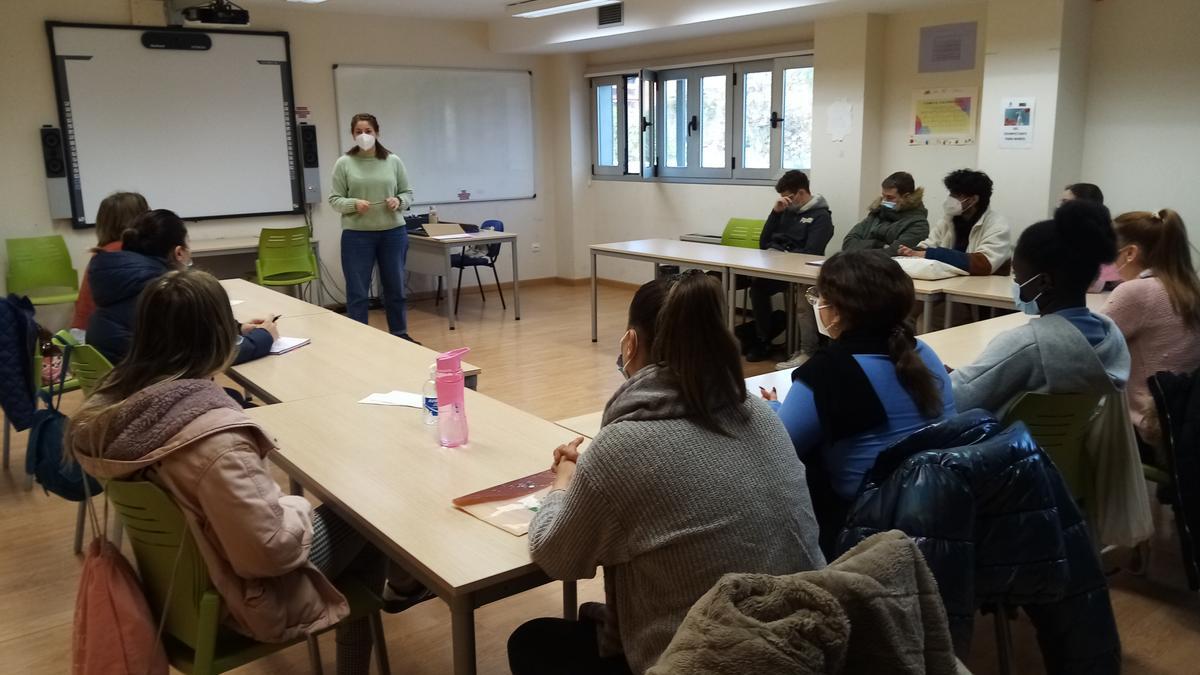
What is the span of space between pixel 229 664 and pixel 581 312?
5973 mm

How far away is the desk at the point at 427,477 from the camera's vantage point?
1.63 m

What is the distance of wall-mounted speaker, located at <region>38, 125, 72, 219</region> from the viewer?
21.4 feet

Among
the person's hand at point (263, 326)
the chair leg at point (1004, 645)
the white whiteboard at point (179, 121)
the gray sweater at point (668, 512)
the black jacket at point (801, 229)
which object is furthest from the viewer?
the white whiteboard at point (179, 121)

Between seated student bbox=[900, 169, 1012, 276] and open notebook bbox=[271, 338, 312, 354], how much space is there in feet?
10.5

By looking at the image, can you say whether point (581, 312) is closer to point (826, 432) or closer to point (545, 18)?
point (545, 18)

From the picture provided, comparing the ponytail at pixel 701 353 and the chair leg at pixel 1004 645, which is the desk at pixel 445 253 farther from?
the ponytail at pixel 701 353

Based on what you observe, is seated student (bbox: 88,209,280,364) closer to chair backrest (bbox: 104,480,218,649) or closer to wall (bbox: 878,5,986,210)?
chair backrest (bbox: 104,480,218,649)

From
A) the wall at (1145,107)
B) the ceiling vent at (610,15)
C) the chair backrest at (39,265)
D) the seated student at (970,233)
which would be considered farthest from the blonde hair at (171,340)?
the ceiling vent at (610,15)

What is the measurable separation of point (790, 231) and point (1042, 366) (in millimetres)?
4024

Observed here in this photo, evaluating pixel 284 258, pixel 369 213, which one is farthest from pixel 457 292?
pixel 369 213

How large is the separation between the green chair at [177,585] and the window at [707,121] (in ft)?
19.3

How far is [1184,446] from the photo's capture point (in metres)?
2.49

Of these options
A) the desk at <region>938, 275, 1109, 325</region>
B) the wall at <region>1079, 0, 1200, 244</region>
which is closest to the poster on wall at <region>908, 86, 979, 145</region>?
the wall at <region>1079, 0, 1200, 244</region>

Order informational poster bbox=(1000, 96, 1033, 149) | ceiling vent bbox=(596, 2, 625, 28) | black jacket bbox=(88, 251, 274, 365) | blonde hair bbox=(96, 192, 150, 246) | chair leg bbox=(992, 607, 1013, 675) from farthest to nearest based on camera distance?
ceiling vent bbox=(596, 2, 625, 28)
informational poster bbox=(1000, 96, 1033, 149)
blonde hair bbox=(96, 192, 150, 246)
black jacket bbox=(88, 251, 274, 365)
chair leg bbox=(992, 607, 1013, 675)
